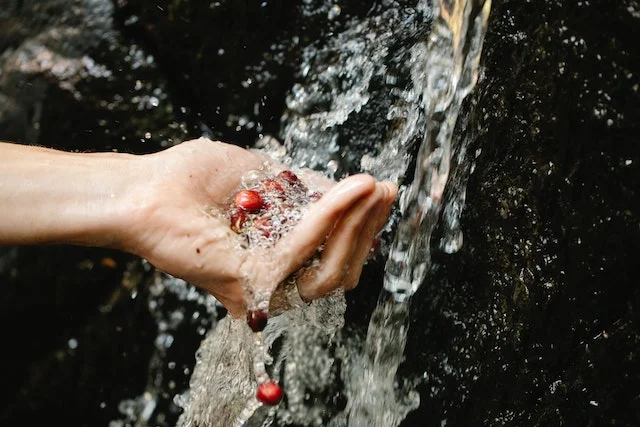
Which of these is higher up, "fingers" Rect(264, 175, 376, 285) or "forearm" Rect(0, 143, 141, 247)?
"fingers" Rect(264, 175, 376, 285)

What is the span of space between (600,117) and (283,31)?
1.20m

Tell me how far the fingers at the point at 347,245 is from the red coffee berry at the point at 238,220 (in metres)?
0.18

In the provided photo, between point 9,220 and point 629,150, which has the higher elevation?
point 629,150

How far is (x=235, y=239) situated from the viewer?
130 cm

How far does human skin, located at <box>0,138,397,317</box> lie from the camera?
1.25 metres

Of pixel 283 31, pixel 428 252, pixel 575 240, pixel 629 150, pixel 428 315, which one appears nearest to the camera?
pixel 629 150

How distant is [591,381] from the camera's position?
1.48 meters

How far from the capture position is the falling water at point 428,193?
150 cm

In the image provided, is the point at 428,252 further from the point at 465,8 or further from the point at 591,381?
the point at 465,8

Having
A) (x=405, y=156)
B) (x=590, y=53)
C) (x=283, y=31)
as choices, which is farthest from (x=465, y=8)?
(x=283, y=31)

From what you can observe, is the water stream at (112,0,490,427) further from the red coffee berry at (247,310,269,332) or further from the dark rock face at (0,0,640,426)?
the red coffee berry at (247,310,269,332)

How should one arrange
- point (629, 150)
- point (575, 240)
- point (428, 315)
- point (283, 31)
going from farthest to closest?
point (283, 31) < point (428, 315) < point (575, 240) < point (629, 150)

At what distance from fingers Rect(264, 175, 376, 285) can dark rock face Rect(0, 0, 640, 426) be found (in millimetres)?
507

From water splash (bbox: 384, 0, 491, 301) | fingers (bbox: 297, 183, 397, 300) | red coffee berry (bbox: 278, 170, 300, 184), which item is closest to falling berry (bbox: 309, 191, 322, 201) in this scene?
red coffee berry (bbox: 278, 170, 300, 184)
